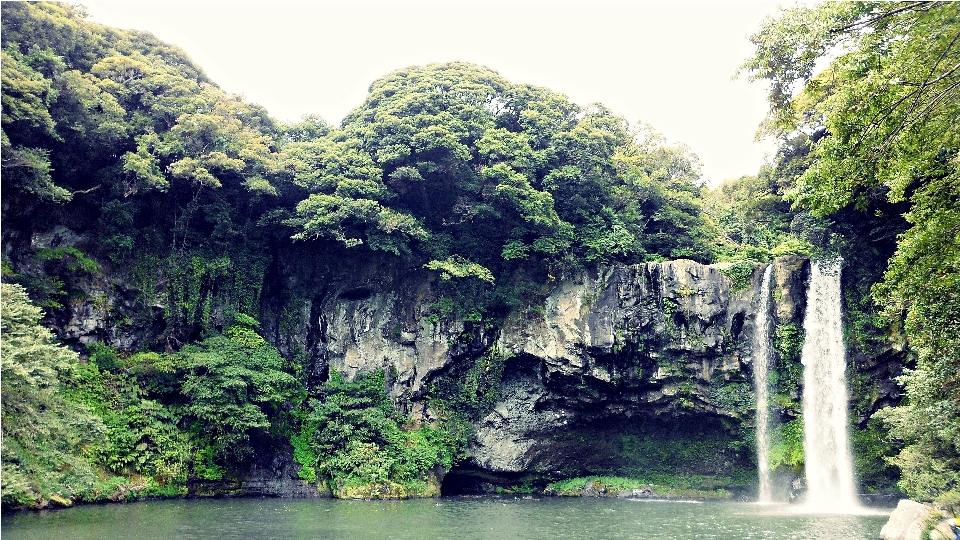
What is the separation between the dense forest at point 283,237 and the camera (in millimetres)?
18719

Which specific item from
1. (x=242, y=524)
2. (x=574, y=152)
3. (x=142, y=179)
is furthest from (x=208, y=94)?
(x=242, y=524)

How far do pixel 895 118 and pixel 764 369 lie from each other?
54.4 ft

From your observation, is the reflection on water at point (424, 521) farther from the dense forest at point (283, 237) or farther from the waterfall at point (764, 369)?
the waterfall at point (764, 369)

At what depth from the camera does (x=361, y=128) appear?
83.7 ft

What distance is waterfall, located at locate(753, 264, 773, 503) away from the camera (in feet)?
76.2

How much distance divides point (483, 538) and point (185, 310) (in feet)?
46.1

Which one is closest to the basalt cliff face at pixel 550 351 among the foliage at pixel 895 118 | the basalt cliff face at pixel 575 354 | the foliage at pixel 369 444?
the basalt cliff face at pixel 575 354

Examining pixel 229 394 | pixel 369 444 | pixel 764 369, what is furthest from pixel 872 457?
pixel 229 394

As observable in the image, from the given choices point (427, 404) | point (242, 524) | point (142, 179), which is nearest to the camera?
point (242, 524)

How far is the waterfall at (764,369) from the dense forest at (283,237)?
38.9 inches

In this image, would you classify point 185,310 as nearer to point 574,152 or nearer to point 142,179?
point 142,179

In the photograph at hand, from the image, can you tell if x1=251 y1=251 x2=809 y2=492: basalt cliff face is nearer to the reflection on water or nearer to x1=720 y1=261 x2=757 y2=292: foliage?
x1=720 y1=261 x2=757 y2=292: foliage

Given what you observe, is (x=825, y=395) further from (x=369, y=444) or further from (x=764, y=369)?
(x=369, y=444)

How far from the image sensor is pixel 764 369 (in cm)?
2330
